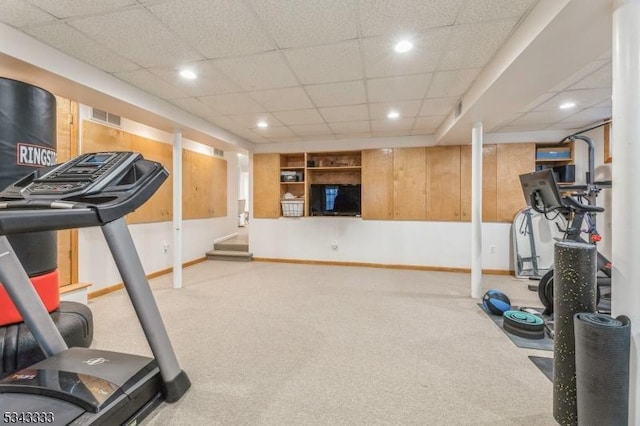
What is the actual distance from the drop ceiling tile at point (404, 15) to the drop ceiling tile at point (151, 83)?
228 cm

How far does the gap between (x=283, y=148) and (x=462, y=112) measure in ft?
12.3

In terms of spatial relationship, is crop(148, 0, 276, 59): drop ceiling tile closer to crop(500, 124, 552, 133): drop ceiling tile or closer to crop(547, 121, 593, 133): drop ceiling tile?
crop(500, 124, 552, 133): drop ceiling tile

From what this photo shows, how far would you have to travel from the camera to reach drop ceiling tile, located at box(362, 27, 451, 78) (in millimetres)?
2389

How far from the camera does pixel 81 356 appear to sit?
1.71 m

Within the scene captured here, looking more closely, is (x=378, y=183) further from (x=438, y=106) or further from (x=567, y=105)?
(x=567, y=105)

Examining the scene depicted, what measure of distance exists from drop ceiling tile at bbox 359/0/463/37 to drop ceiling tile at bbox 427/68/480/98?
92cm

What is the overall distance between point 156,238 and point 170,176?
119 cm

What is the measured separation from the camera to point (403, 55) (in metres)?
2.65

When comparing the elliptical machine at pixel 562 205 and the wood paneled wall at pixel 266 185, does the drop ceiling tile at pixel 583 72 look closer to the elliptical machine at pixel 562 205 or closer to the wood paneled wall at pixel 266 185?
the elliptical machine at pixel 562 205

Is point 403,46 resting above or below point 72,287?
above

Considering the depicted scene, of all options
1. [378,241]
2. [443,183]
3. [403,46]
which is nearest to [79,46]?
[403,46]

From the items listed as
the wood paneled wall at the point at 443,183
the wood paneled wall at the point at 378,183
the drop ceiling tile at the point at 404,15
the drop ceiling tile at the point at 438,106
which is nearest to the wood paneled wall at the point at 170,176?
the wood paneled wall at the point at 378,183

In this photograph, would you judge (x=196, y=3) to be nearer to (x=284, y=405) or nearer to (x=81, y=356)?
(x=81, y=356)

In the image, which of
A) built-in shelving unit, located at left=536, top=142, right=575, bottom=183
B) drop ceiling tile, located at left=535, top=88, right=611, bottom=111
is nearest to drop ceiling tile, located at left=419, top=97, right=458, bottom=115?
drop ceiling tile, located at left=535, top=88, right=611, bottom=111
